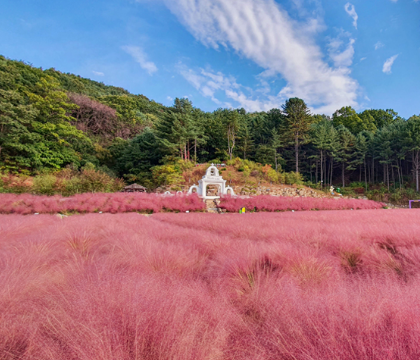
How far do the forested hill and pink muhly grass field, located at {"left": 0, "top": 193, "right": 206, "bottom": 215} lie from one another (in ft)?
23.8

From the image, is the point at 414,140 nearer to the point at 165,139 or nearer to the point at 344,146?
the point at 344,146

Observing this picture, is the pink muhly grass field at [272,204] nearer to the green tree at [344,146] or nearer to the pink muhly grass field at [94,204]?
the pink muhly grass field at [94,204]

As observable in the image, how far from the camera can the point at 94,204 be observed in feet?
24.2

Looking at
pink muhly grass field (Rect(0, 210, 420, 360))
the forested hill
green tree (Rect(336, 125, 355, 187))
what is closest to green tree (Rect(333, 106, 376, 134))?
the forested hill

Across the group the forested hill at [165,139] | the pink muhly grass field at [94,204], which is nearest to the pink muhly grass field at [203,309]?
the pink muhly grass field at [94,204]

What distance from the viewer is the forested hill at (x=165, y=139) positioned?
15.7 metres

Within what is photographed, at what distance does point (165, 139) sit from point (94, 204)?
11.8 m

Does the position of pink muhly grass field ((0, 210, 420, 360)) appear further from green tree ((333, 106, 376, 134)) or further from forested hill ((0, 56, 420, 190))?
green tree ((333, 106, 376, 134))

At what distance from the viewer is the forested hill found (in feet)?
51.5

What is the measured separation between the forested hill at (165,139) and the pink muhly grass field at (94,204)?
286 inches

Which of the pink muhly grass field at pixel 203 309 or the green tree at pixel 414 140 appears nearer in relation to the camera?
the pink muhly grass field at pixel 203 309

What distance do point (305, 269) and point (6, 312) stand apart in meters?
1.95

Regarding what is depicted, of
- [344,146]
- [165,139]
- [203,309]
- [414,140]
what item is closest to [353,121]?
[344,146]

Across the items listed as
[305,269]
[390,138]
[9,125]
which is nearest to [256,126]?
[390,138]
